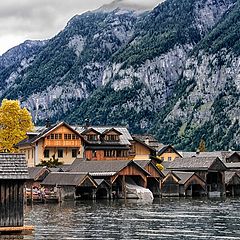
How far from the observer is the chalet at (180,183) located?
106m

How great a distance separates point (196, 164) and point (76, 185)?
30.9 meters

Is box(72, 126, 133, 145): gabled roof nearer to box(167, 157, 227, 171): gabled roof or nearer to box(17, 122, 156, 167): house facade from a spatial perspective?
box(17, 122, 156, 167): house facade

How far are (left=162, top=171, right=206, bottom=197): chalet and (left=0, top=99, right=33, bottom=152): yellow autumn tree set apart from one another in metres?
32.8

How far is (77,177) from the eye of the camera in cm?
9312

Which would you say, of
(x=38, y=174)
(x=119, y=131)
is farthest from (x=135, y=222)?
(x=119, y=131)

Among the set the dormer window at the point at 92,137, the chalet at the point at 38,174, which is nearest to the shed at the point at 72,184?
the chalet at the point at 38,174

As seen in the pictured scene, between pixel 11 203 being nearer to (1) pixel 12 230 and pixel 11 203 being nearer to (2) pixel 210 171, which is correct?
(1) pixel 12 230

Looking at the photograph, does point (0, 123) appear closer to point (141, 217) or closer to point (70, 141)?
point (70, 141)

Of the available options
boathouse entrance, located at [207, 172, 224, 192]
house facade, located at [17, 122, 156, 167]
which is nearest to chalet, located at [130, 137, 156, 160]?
house facade, located at [17, 122, 156, 167]

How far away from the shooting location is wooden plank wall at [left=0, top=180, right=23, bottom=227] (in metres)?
38.9

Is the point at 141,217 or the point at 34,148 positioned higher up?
the point at 34,148

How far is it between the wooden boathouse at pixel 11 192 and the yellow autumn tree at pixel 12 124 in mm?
86808

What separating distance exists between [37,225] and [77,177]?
3945cm

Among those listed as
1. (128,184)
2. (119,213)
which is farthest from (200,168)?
(119,213)
